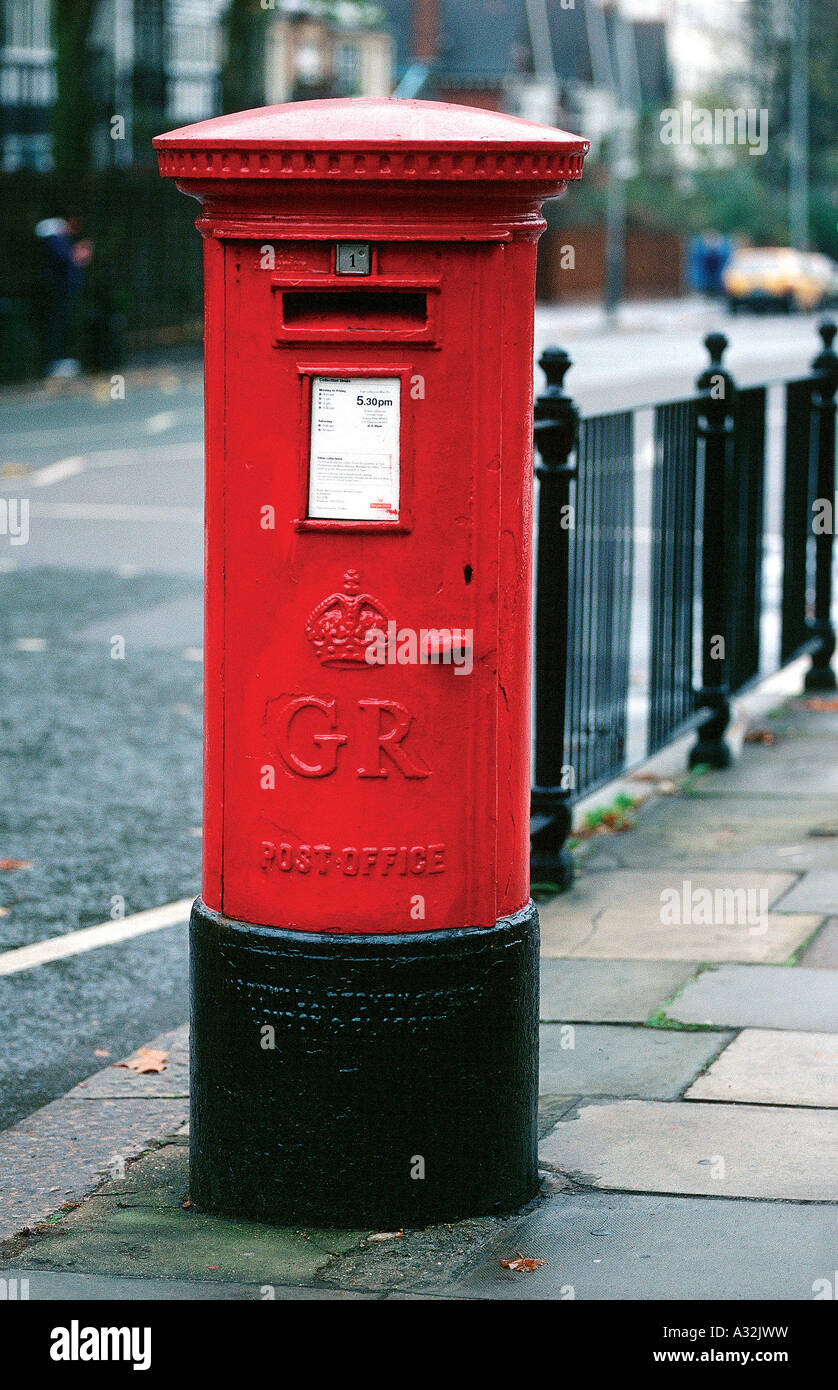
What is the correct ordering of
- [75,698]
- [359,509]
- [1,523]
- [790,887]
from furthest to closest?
[1,523] → [75,698] → [790,887] → [359,509]

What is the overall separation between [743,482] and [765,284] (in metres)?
46.3

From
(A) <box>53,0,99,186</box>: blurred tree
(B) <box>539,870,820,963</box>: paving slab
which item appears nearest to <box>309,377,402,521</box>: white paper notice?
(B) <box>539,870,820,963</box>: paving slab

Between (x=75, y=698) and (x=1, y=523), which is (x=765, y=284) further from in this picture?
(x=75, y=698)

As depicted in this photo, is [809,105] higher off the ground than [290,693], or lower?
higher

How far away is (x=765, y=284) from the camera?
52.1 meters

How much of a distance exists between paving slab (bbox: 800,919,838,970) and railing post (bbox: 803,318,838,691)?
3.40 metres

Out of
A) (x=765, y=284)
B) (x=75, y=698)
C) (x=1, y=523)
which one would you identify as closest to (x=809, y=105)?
(x=765, y=284)

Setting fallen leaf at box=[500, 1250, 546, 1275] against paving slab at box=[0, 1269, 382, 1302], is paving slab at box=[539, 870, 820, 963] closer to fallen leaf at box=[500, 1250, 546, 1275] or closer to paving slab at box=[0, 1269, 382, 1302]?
fallen leaf at box=[500, 1250, 546, 1275]

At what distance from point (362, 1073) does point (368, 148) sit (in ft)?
5.25

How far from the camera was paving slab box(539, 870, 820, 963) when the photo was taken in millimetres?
5324

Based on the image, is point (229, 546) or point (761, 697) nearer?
point (229, 546)

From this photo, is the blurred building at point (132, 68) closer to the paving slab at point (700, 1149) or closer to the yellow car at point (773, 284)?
the yellow car at point (773, 284)
